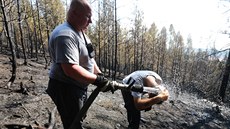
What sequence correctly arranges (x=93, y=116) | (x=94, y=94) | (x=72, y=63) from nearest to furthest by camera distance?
(x=72, y=63), (x=94, y=94), (x=93, y=116)

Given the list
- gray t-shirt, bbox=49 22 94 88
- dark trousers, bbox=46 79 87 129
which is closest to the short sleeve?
gray t-shirt, bbox=49 22 94 88

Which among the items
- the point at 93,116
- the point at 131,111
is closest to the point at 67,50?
the point at 131,111

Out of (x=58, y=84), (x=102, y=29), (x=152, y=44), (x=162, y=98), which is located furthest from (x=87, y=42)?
(x=152, y=44)

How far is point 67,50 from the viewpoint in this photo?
2500mm

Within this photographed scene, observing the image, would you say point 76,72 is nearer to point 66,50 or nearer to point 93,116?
point 66,50

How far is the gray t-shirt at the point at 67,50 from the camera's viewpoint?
2508mm

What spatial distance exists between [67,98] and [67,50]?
651 millimetres

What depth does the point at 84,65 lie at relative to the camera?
288 centimetres

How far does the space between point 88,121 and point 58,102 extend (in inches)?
152

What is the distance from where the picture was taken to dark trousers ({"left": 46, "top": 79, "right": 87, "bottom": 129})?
2.86 meters

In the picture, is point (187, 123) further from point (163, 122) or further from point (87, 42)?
point (87, 42)

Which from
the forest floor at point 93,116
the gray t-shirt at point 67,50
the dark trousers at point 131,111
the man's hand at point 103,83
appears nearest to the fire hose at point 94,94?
the man's hand at point 103,83

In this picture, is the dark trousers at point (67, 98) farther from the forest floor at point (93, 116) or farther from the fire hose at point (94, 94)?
the forest floor at point (93, 116)

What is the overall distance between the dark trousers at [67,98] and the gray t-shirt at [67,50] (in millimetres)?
65
